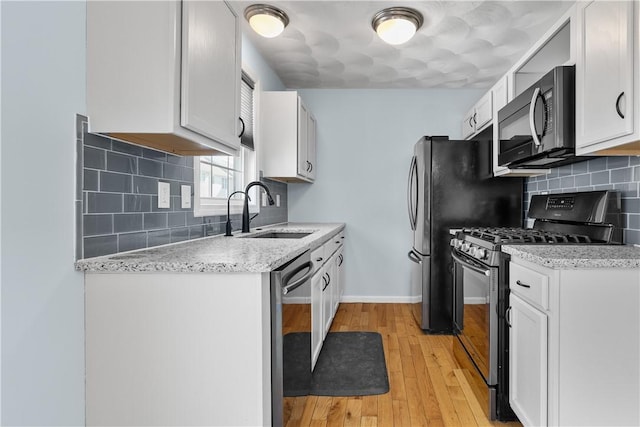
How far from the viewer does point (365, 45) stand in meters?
2.95

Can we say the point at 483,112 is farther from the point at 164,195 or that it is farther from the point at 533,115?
the point at 164,195

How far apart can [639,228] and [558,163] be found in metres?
0.74

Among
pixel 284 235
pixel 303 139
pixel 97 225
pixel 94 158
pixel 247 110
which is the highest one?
pixel 247 110

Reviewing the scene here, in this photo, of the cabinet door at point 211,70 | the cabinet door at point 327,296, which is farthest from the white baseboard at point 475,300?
the cabinet door at point 211,70

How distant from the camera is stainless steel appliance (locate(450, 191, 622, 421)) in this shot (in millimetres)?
1874

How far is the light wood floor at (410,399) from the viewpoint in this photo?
1.82 m

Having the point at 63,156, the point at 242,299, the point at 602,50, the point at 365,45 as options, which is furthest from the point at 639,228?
the point at 63,156

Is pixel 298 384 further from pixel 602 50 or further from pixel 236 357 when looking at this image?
pixel 602 50

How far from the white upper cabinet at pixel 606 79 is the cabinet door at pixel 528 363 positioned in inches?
31.5

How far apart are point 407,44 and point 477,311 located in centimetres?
207

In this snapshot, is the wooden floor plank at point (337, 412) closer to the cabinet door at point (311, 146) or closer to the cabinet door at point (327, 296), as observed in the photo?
the cabinet door at point (327, 296)

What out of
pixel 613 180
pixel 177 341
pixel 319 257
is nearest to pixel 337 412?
pixel 319 257

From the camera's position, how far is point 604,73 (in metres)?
1.59

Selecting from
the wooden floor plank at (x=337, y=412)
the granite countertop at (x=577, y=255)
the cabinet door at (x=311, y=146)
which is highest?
the cabinet door at (x=311, y=146)
